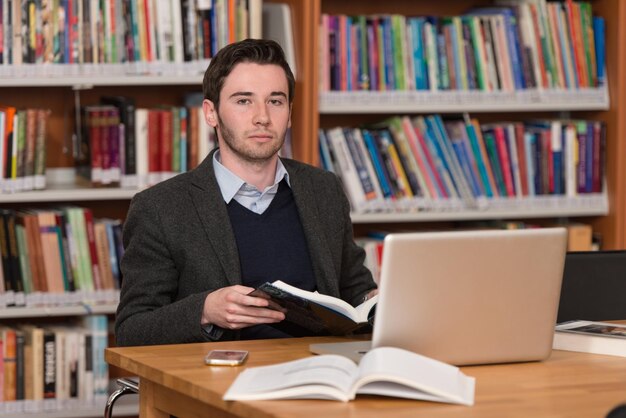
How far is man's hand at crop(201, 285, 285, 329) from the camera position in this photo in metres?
2.20

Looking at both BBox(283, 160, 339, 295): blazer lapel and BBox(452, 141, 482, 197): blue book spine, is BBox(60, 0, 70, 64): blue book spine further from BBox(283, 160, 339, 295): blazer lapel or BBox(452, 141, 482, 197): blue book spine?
BBox(452, 141, 482, 197): blue book spine

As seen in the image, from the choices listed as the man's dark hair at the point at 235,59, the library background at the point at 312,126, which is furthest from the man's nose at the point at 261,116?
the library background at the point at 312,126

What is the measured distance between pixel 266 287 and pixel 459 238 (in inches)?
15.0

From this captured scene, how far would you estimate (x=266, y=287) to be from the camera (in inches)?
81.9

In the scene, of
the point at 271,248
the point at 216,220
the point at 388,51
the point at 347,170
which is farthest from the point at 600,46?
the point at 216,220

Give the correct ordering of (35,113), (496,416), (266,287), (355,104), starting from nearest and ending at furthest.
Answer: (496,416), (266,287), (35,113), (355,104)

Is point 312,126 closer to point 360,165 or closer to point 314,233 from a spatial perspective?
point 360,165

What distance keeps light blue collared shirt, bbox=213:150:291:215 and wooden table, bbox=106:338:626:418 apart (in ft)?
1.54

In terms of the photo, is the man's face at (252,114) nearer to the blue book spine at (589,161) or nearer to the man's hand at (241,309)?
the man's hand at (241,309)

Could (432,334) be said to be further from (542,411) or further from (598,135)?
(598,135)

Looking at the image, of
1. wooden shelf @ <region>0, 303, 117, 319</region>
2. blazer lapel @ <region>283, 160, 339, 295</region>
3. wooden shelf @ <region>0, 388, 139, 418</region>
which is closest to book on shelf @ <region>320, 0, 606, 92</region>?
wooden shelf @ <region>0, 303, 117, 319</region>

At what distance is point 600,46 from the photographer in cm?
407

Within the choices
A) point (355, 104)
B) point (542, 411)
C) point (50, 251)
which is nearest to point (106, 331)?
point (50, 251)

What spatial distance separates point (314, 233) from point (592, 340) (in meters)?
0.72
